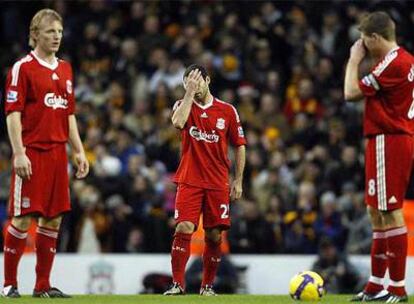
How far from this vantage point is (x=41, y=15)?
429 inches

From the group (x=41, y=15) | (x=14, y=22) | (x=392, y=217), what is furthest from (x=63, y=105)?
(x=14, y=22)

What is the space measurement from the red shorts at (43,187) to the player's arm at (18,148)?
0.44ft

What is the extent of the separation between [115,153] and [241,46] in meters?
3.32

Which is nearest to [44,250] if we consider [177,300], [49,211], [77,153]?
[49,211]

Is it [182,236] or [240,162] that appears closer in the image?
[182,236]

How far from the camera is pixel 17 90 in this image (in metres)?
10.7

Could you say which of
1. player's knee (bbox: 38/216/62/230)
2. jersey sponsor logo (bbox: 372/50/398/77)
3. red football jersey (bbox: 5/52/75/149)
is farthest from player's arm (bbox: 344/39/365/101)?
player's knee (bbox: 38/216/62/230)

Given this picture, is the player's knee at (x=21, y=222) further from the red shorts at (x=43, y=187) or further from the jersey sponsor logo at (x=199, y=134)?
the jersey sponsor logo at (x=199, y=134)

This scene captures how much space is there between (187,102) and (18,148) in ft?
5.20

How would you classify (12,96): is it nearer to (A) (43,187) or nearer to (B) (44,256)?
(A) (43,187)

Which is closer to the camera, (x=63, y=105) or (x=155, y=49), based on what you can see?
(x=63, y=105)

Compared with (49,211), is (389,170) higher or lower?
higher

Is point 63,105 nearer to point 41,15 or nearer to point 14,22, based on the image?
point 41,15

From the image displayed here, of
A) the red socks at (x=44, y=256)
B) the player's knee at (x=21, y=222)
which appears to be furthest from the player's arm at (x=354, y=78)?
the player's knee at (x=21, y=222)
